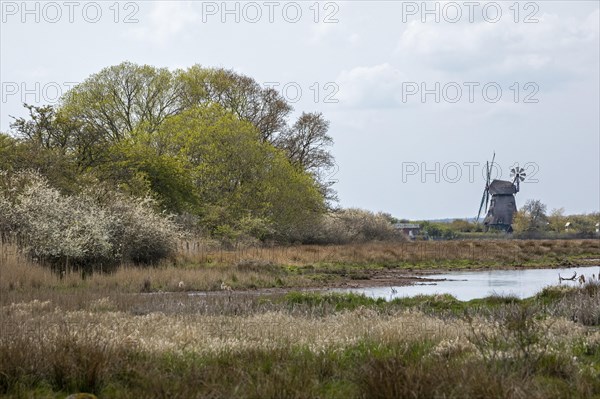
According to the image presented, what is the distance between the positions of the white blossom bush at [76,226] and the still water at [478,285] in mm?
8980

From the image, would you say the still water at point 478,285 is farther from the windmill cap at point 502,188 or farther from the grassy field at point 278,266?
the windmill cap at point 502,188

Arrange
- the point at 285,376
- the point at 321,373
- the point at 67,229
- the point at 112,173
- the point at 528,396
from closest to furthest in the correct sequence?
1. the point at 528,396
2. the point at 285,376
3. the point at 321,373
4. the point at 67,229
5. the point at 112,173

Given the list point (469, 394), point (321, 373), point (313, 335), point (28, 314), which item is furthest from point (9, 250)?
point (469, 394)

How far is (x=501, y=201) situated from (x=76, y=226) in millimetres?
105059

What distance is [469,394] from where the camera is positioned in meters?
7.56

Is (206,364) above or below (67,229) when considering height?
below

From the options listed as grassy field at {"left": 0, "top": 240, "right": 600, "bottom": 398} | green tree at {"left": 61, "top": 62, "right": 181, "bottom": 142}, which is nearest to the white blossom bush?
grassy field at {"left": 0, "top": 240, "right": 600, "bottom": 398}

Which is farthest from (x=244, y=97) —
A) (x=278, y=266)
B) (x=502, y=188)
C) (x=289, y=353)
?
(x=502, y=188)

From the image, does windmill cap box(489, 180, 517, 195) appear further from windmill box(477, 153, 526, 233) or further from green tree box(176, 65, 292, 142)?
green tree box(176, 65, 292, 142)

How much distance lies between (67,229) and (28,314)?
13.8 metres

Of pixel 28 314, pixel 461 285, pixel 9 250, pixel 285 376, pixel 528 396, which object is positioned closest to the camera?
pixel 528 396

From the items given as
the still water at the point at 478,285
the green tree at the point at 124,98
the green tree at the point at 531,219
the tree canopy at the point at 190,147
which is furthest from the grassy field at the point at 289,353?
the green tree at the point at 531,219

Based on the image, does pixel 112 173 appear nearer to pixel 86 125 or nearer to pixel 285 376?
pixel 86 125

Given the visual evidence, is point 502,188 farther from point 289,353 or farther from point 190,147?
point 289,353
